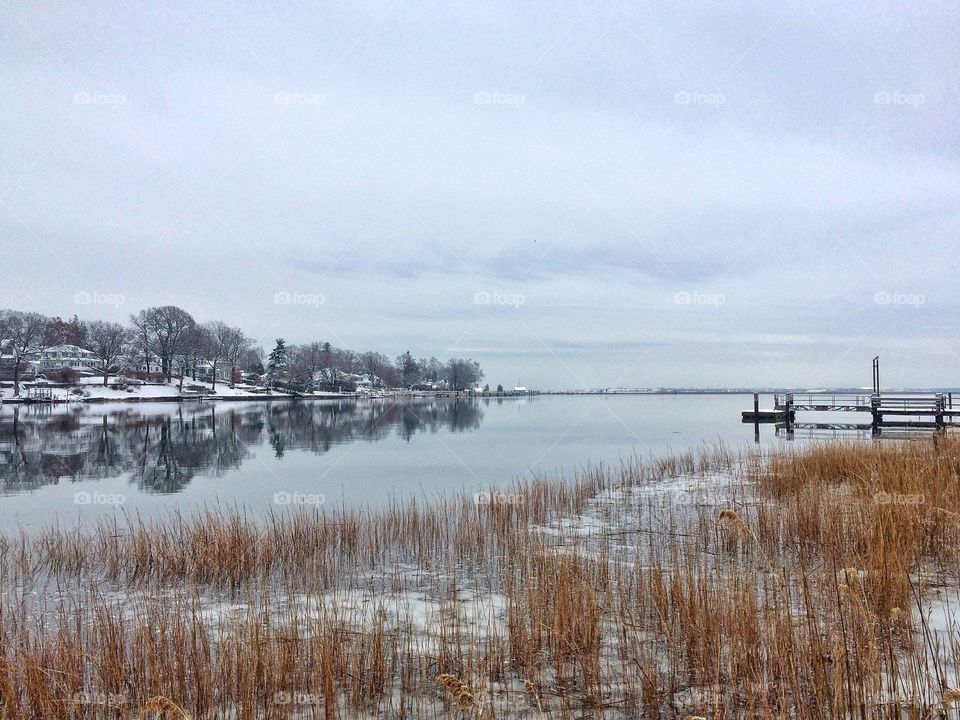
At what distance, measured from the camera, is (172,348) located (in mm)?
96625

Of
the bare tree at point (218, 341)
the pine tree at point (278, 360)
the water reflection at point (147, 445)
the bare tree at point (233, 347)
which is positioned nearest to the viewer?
the water reflection at point (147, 445)

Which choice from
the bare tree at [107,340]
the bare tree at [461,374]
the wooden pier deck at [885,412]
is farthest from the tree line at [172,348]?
the wooden pier deck at [885,412]

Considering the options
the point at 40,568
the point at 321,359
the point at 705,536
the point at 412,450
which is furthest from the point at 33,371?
the point at 705,536

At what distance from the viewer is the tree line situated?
289 feet

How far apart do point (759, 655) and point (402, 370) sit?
551 ft

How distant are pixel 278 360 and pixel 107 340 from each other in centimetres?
3105

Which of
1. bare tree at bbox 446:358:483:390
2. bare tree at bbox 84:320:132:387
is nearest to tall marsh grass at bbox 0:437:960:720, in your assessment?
bare tree at bbox 84:320:132:387

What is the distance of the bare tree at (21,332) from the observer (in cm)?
8431

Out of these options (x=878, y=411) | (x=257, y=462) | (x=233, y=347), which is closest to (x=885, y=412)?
(x=878, y=411)

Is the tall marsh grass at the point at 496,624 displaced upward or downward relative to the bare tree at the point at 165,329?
downward

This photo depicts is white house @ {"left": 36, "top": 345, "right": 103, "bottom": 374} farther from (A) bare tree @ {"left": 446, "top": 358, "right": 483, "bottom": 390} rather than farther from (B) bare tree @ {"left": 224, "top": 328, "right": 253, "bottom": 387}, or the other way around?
(A) bare tree @ {"left": 446, "top": 358, "right": 483, "bottom": 390}

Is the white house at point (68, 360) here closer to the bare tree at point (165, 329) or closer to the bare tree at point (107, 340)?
the bare tree at point (107, 340)

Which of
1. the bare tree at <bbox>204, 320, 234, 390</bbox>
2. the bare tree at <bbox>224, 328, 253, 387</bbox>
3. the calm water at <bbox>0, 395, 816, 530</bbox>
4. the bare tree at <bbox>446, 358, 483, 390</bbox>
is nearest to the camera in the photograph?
the calm water at <bbox>0, 395, 816, 530</bbox>

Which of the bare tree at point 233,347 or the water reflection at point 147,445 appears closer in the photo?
the water reflection at point 147,445
